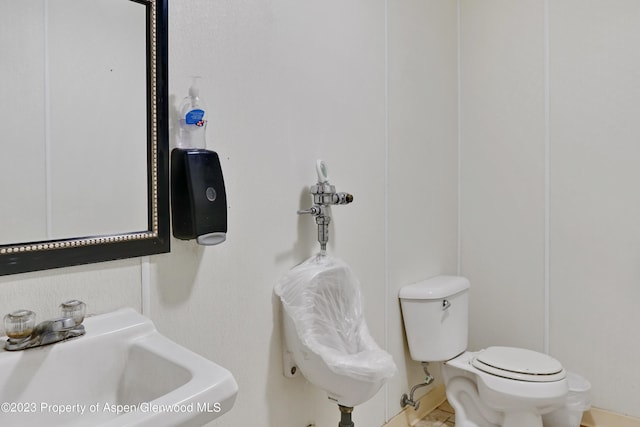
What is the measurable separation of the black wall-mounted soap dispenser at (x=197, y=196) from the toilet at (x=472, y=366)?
1.17m

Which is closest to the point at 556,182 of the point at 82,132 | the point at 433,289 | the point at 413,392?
the point at 433,289

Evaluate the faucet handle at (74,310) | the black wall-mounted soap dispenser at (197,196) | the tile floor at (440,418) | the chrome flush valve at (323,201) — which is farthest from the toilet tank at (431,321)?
the faucet handle at (74,310)

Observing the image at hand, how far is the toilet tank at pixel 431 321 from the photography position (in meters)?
2.03

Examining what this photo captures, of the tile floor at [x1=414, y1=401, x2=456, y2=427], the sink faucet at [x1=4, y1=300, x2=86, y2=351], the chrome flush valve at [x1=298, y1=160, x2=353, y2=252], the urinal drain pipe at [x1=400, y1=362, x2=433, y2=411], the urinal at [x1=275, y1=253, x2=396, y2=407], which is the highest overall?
the chrome flush valve at [x1=298, y1=160, x2=353, y2=252]

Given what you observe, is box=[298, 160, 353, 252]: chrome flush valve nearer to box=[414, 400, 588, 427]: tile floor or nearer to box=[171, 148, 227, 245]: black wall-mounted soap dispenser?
box=[171, 148, 227, 245]: black wall-mounted soap dispenser

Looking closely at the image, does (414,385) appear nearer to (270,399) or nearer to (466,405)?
(466,405)

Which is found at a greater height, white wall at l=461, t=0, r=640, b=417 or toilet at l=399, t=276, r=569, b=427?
white wall at l=461, t=0, r=640, b=417

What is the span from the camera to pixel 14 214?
905 mm

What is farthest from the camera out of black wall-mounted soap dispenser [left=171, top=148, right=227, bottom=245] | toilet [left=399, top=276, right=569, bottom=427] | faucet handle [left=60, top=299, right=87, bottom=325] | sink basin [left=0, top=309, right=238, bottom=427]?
toilet [left=399, top=276, right=569, bottom=427]

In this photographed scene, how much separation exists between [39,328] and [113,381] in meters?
0.20

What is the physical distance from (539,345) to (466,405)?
551 millimetres

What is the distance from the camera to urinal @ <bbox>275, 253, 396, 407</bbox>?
4.42ft

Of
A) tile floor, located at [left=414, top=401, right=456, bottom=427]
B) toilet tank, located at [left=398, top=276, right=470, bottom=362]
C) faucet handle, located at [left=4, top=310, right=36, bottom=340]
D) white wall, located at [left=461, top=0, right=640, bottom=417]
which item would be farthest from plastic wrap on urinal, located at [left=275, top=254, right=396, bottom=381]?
white wall, located at [left=461, top=0, right=640, bottom=417]

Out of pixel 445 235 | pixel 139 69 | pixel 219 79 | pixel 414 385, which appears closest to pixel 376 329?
pixel 414 385
